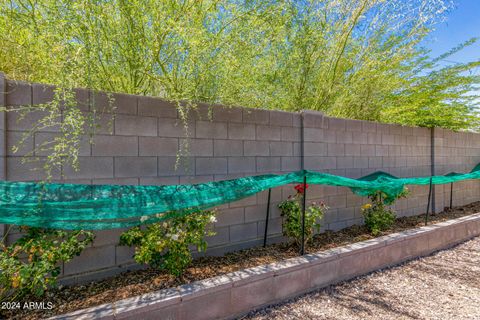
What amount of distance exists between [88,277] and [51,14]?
7.32 feet

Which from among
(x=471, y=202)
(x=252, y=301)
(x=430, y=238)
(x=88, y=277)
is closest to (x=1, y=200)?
(x=88, y=277)

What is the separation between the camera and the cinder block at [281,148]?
12.6ft

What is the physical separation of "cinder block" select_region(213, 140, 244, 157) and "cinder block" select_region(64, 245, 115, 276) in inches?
55.5

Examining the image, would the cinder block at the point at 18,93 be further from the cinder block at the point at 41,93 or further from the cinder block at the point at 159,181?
the cinder block at the point at 159,181

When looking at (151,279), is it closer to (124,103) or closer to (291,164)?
(124,103)

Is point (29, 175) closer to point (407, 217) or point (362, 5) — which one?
point (362, 5)

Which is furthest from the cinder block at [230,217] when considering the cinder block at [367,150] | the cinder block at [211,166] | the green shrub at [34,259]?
the cinder block at [367,150]

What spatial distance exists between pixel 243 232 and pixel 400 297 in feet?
5.65

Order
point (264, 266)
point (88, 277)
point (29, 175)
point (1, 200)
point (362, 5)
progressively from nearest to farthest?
point (1, 200), point (29, 175), point (88, 277), point (264, 266), point (362, 5)

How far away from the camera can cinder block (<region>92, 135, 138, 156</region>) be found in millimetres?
2658

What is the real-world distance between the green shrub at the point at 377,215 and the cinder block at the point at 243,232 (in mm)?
1854

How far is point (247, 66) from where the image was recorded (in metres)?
3.57

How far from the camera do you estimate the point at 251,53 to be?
11.3 ft

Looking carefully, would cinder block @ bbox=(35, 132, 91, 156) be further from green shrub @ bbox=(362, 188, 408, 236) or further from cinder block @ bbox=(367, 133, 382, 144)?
cinder block @ bbox=(367, 133, 382, 144)
